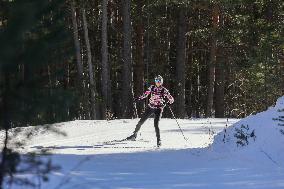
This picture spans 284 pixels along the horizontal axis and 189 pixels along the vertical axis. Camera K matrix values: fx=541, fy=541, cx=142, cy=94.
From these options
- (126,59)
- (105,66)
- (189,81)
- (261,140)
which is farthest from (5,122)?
(189,81)

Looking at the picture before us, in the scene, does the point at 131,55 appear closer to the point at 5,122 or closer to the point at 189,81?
the point at 189,81

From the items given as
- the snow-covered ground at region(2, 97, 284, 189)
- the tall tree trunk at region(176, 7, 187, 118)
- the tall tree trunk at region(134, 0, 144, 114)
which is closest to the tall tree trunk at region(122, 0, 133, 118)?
the tall tree trunk at region(176, 7, 187, 118)

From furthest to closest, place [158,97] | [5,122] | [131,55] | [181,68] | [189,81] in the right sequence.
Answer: [189,81]
[181,68]
[131,55]
[158,97]
[5,122]

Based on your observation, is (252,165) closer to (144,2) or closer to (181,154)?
(181,154)

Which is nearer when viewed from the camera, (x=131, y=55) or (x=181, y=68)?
(x=131, y=55)

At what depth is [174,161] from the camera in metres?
10.2

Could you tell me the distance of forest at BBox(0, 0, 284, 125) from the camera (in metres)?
3.84

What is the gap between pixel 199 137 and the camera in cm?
→ 1530

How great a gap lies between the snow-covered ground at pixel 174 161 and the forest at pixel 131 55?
0.68 metres

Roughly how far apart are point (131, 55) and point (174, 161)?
18435 millimetres

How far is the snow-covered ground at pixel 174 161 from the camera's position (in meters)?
7.76

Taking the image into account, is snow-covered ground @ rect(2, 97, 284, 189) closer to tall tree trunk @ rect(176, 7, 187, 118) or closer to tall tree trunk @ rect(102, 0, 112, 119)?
tall tree trunk @ rect(102, 0, 112, 119)

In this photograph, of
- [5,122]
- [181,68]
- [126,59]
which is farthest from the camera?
[181,68]

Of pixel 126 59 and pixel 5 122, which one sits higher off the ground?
pixel 126 59
